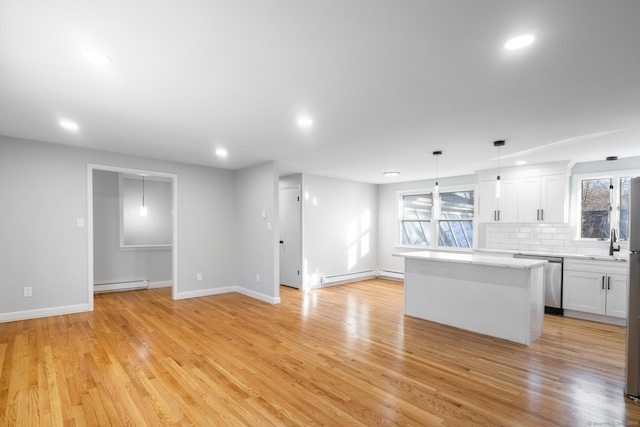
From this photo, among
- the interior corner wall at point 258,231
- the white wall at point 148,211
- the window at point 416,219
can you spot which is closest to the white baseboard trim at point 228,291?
the interior corner wall at point 258,231

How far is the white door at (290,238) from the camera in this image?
6.50 m

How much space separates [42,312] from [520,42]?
234 inches

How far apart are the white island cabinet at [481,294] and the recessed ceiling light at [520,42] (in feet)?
7.90

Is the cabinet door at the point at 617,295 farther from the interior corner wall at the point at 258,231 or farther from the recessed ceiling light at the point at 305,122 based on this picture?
the interior corner wall at the point at 258,231

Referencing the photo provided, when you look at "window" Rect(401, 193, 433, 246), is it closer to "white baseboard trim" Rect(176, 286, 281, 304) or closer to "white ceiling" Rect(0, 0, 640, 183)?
"white ceiling" Rect(0, 0, 640, 183)

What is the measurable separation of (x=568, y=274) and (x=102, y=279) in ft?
25.6

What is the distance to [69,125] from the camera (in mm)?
3537

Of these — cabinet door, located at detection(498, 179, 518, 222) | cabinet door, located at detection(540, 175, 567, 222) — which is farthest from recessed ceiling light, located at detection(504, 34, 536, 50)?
cabinet door, located at detection(498, 179, 518, 222)

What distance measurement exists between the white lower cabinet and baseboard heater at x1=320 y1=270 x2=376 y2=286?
3.90 meters

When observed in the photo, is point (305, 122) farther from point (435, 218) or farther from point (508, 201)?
point (435, 218)

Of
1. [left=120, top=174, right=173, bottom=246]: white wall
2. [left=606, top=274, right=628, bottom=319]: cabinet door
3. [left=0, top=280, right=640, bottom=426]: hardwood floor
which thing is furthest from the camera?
[left=120, top=174, right=173, bottom=246]: white wall

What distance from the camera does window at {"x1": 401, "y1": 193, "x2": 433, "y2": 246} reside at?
7254 millimetres

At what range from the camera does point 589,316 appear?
14.8 ft

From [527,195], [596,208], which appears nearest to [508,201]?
[527,195]
